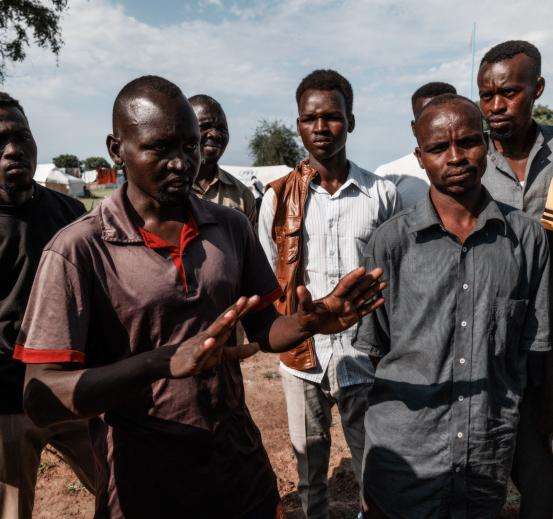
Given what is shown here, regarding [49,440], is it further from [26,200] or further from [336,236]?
[336,236]

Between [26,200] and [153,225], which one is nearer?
[153,225]

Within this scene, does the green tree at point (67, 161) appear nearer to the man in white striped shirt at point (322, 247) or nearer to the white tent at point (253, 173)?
the white tent at point (253, 173)

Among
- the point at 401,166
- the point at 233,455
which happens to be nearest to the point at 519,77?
the point at 401,166

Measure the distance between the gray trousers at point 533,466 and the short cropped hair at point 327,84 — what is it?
2044 millimetres

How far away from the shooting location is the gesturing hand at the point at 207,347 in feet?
4.56

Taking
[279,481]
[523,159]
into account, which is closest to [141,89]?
[523,159]

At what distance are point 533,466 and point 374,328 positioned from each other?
110cm

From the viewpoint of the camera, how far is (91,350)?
1.68 metres

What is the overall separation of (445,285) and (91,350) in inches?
52.5

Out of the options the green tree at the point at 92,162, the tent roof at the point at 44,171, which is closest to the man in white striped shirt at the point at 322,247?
the tent roof at the point at 44,171

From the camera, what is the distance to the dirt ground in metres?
3.51

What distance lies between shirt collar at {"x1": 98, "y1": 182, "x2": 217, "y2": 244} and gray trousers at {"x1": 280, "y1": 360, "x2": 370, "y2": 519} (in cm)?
147

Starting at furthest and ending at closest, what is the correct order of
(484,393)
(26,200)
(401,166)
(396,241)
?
(401,166) → (26,200) → (396,241) → (484,393)

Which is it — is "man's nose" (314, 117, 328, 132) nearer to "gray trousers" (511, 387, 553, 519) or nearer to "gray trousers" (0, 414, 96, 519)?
"gray trousers" (511, 387, 553, 519)
